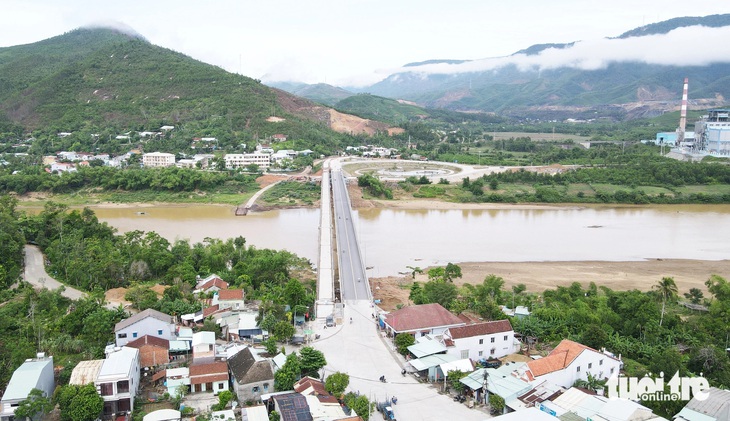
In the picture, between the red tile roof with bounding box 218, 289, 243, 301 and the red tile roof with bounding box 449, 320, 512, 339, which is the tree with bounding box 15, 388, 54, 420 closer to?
the red tile roof with bounding box 218, 289, 243, 301

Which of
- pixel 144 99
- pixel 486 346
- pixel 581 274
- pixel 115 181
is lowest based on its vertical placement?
pixel 581 274

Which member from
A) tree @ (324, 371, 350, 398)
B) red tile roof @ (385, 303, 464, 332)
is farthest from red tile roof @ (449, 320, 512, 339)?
tree @ (324, 371, 350, 398)

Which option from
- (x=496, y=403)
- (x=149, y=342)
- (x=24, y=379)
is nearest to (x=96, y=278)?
(x=149, y=342)

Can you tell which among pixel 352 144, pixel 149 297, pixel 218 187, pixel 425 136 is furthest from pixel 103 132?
pixel 149 297

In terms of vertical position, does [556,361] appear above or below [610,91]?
below

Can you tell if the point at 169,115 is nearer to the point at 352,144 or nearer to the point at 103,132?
the point at 103,132

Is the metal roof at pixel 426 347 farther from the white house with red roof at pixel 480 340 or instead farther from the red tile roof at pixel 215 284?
the red tile roof at pixel 215 284

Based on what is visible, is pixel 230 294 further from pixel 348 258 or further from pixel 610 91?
pixel 610 91
